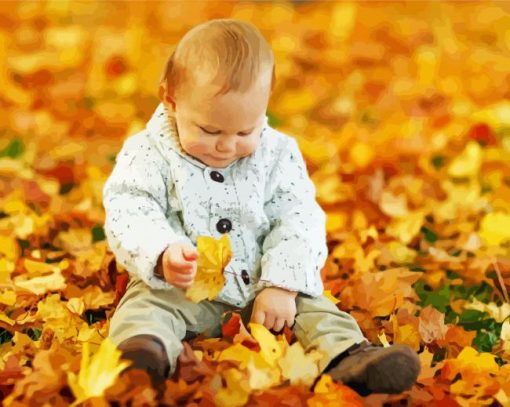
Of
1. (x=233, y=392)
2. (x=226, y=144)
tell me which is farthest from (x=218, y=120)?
(x=233, y=392)

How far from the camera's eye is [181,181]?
263 cm

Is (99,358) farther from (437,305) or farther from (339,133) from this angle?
(339,133)

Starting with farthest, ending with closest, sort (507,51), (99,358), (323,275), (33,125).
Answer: (507,51) < (33,125) < (323,275) < (99,358)

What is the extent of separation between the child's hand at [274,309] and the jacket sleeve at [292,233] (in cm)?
3

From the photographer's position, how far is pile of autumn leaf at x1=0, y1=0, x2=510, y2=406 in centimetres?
240

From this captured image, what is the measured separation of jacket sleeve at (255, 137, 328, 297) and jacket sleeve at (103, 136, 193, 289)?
223 mm

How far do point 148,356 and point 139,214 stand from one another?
0.42m

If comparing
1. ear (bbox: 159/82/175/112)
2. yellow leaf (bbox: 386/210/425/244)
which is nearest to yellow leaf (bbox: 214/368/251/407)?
ear (bbox: 159/82/175/112)

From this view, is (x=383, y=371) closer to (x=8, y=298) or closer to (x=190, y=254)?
(x=190, y=254)

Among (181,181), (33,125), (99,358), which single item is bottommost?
(33,125)

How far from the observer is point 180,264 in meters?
2.40

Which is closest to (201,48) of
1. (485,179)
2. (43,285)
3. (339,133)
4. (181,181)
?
(181,181)

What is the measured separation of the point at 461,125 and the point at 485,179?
0.66 metres

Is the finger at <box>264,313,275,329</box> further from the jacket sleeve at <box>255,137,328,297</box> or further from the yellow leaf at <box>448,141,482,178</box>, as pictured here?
the yellow leaf at <box>448,141,482,178</box>
